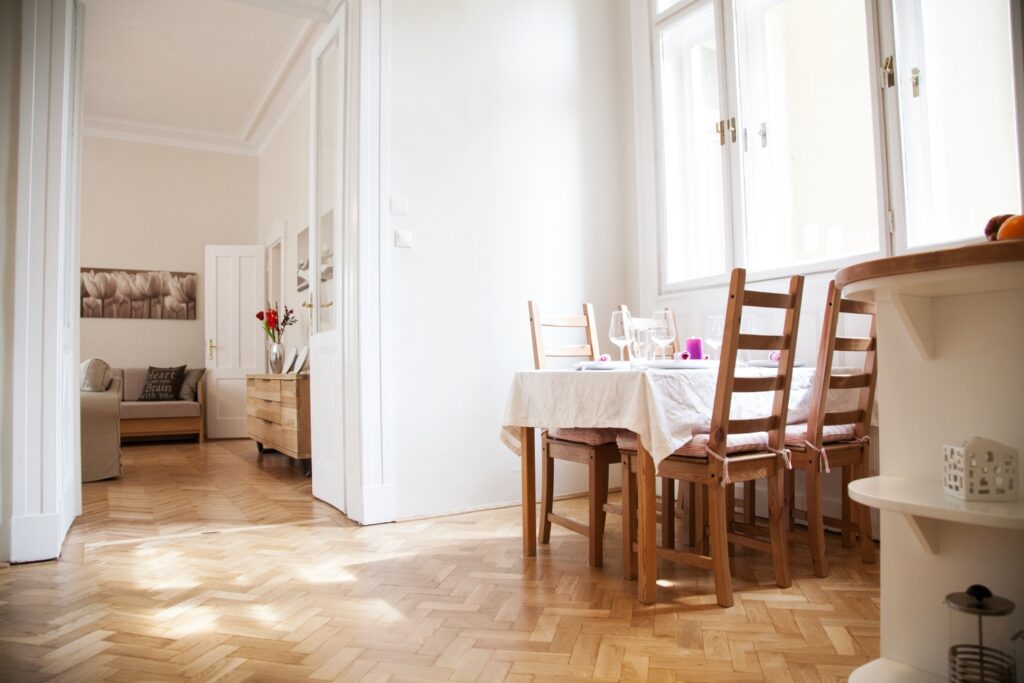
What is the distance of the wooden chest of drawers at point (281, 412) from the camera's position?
4.31 m

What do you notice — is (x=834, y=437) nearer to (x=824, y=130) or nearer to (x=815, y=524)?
(x=815, y=524)

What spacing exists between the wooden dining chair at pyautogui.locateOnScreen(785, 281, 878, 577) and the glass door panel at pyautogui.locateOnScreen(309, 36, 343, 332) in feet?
7.94

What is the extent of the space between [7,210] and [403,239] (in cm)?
158

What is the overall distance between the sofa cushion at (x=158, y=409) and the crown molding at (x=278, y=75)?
10.0 feet

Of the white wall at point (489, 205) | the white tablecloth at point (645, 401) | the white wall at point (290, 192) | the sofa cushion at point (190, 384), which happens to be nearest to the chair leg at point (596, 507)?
the white tablecloth at point (645, 401)

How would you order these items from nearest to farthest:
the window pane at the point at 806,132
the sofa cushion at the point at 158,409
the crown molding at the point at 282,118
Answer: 1. the window pane at the point at 806,132
2. the crown molding at the point at 282,118
3. the sofa cushion at the point at 158,409

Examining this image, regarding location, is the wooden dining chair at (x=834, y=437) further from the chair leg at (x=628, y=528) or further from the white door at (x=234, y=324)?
the white door at (x=234, y=324)

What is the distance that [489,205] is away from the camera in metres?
3.52

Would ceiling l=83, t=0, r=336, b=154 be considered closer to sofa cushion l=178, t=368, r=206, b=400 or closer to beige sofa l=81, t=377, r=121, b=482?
sofa cushion l=178, t=368, r=206, b=400

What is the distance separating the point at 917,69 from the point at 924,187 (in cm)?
49

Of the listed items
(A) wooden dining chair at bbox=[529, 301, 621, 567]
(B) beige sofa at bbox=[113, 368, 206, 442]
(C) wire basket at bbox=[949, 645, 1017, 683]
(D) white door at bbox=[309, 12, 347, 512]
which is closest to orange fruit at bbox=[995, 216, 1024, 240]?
(C) wire basket at bbox=[949, 645, 1017, 683]

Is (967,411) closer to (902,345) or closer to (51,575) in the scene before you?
(902,345)

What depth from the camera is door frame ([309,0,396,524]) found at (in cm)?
307

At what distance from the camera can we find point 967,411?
124cm
